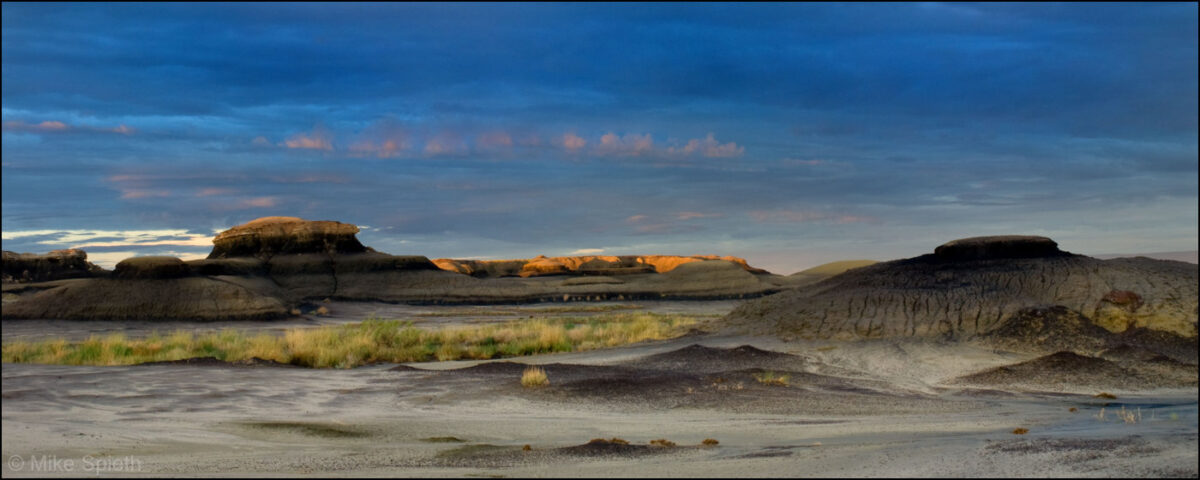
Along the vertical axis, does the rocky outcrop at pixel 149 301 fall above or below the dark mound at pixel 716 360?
above

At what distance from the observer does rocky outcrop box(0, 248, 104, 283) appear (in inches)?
1921

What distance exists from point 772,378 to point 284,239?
216 feet

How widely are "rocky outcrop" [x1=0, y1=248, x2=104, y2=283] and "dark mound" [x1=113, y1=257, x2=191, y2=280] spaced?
11108 millimetres

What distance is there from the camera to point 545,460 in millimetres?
8094

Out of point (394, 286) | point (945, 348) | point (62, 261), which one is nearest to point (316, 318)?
point (62, 261)

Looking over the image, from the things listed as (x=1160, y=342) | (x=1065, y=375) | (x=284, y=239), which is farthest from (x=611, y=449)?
(x=284, y=239)

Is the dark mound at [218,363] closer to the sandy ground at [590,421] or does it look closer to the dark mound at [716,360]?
the sandy ground at [590,421]

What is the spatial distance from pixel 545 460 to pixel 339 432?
368 centimetres

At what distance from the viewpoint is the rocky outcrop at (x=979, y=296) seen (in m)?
21.2

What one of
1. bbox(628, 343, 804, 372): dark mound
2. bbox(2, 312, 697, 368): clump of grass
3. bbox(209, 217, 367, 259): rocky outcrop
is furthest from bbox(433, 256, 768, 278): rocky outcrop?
bbox(628, 343, 804, 372): dark mound

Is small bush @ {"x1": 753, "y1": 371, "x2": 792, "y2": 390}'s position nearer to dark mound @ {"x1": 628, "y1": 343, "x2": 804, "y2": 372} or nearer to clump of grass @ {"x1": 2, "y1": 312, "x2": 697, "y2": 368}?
dark mound @ {"x1": 628, "y1": 343, "x2": 804, "y2": 372}


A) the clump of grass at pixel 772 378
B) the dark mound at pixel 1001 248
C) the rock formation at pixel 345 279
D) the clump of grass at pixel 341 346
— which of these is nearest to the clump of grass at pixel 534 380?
the clump of grass at pixel 772 378

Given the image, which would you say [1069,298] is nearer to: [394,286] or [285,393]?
[285,393]

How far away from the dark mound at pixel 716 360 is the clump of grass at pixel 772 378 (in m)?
1.53
